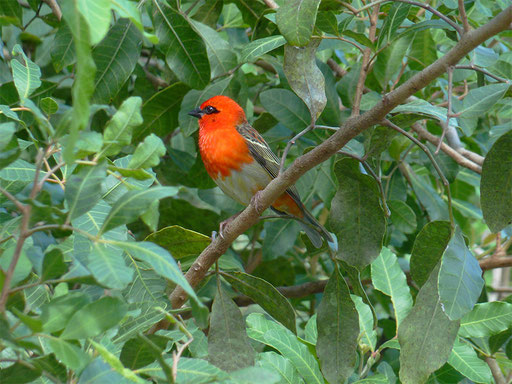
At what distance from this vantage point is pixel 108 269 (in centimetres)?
121

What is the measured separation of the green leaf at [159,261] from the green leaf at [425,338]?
2.85 ft

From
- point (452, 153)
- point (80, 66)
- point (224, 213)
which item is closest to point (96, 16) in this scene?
point (80, 66)

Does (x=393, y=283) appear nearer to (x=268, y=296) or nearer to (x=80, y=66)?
(x=268, y=296)

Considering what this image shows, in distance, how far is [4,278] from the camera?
1.25 m

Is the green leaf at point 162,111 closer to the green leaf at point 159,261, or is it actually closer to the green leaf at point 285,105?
the green leaf at point 285,105

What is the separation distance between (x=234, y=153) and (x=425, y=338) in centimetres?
238

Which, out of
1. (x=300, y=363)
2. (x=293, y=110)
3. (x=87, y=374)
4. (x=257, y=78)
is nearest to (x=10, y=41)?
(x=257, y=78)

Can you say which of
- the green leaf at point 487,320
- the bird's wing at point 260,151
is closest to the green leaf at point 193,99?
the bird's wing at point 260,151

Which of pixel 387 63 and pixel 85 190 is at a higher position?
pixel 85 190

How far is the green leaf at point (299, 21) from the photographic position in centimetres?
195

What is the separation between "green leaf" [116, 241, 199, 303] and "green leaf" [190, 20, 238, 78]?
1.94m

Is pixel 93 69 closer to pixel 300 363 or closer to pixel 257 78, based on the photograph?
pixel 300 363

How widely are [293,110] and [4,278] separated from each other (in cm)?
216

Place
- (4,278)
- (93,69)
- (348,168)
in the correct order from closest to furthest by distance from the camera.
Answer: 1. (93,69)
2. (4,278)
3. (348,168)
